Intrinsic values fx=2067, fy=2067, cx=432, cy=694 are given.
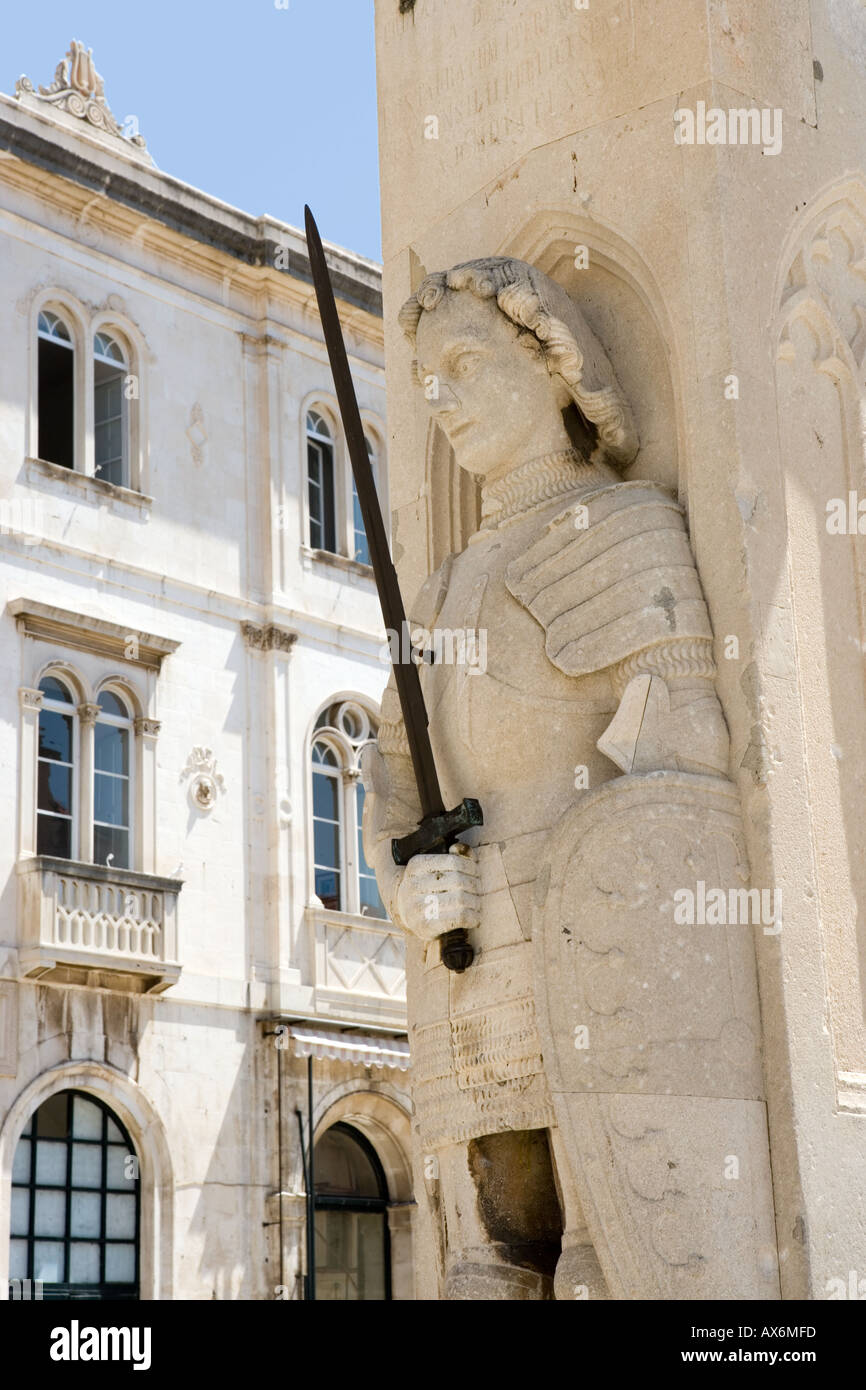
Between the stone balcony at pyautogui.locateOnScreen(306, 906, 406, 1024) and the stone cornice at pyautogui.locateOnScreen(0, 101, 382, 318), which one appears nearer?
the stone cornice at pyautogui.locateOnScreen(0, 101, 382, 318)

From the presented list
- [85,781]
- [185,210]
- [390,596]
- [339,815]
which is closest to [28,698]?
[85,781]

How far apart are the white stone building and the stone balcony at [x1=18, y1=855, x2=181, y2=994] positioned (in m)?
0.03

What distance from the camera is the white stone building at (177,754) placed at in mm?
20281

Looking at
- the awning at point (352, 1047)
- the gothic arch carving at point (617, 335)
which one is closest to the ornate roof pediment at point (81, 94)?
the awning at point (352, 1047)

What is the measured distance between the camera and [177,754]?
2217 centimetres

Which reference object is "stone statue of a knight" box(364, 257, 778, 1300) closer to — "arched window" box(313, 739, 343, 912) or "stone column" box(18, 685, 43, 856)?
"stone column" box(18, 685, 43, 856)

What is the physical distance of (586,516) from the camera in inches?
202

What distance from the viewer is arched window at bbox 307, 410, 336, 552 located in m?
25.0

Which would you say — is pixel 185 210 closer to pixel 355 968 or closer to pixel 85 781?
pixel 85 781

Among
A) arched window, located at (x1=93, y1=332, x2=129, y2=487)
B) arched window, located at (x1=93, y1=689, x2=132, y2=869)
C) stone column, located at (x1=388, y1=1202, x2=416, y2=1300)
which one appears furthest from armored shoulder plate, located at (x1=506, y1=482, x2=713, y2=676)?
stone column, located at (x1=388, y1=1202, x2=416, y2=1300)

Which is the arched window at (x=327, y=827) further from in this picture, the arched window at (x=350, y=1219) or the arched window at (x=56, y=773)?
the arched window at (x=56, y=773)

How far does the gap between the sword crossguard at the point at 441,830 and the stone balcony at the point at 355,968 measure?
17.7 meters
